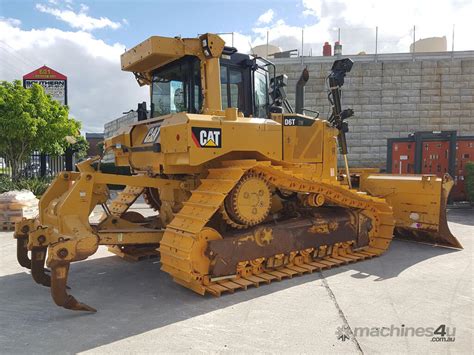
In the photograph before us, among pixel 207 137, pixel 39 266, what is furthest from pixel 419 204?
pixel 39 266

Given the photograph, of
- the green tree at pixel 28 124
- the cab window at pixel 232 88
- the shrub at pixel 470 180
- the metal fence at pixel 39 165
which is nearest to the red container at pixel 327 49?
the shrub at pixel 470 180

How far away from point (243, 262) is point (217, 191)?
1.08 metres

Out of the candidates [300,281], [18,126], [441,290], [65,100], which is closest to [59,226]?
[300,281]

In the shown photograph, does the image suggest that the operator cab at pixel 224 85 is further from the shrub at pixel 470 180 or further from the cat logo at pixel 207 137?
the shrub at pixel 470 180

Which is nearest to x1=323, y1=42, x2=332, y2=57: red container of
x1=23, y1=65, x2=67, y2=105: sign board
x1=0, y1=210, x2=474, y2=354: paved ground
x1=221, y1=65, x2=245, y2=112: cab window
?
x1=23, y1=65, x2=67, y2=105: sign board

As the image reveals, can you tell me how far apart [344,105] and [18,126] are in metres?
13.3

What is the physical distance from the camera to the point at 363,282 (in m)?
5.56

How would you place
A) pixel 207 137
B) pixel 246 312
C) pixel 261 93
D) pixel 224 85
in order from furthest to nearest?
1. pixel 261 93
2. pixel 224 85
3. pixel 207 137
4. pixel 246 312

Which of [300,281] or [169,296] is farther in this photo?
[300,281]

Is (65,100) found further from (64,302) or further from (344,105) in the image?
(64,302)

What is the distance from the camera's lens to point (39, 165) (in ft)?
55.5

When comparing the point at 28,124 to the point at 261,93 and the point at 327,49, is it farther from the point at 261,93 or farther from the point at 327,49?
the point at 327,49

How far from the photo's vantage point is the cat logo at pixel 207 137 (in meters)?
5.09

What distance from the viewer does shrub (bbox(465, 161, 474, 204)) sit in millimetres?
13462
